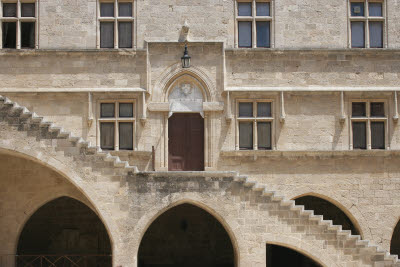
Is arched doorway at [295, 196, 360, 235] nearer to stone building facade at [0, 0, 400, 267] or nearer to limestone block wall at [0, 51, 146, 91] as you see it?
stone building facade at [0, 0, 400, 267]

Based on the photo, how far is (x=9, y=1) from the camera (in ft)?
72.8

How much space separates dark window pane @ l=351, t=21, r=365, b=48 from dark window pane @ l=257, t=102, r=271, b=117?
12.3ft

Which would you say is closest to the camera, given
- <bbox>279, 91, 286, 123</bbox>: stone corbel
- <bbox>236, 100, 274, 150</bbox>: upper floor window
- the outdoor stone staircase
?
the outdoor stone staircase

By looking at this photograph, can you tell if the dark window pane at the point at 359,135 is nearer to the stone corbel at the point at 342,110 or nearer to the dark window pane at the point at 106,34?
the stone corbel at the point at 342,110

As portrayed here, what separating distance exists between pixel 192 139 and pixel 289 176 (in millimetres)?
3535

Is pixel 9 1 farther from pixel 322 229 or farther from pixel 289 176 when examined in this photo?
pixel 322 229

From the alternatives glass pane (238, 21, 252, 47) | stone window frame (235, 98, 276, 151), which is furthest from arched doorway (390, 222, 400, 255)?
glass pane (238, 21, 252, 47)

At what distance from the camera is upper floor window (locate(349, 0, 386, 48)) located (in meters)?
22.4

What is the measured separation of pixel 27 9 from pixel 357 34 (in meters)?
11.6

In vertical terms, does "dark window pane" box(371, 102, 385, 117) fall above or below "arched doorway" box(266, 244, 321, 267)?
above

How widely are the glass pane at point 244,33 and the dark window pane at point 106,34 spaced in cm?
446

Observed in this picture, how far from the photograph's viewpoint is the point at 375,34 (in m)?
22.5

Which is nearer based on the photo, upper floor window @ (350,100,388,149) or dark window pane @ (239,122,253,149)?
dark window pane @ (239,122,253,149)

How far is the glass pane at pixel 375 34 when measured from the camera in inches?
884
